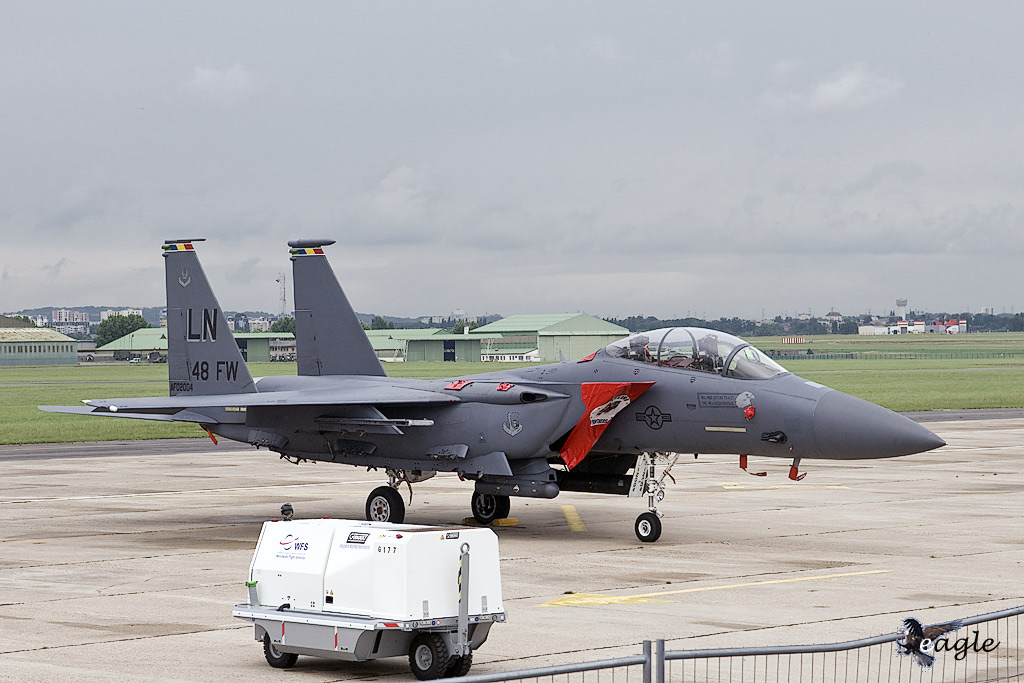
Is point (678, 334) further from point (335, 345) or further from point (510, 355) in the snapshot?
point (510, 355)

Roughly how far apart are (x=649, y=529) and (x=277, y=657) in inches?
360

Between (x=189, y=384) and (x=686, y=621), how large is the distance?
43.1 feet

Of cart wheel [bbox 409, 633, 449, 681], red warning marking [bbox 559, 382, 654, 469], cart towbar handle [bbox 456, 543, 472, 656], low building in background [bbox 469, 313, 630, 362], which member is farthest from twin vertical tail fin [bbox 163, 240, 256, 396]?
low building in background [bbox 469, 313, 630, 362]

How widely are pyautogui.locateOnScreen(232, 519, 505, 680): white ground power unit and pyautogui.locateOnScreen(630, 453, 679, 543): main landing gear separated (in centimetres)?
859

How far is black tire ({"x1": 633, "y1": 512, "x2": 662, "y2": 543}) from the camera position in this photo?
19484 mm

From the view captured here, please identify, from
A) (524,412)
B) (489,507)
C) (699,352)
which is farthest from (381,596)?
(489,507)

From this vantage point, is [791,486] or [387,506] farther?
[791,486]

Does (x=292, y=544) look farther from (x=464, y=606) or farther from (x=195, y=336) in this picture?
(x=195, y=336)

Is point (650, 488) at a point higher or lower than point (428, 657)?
higher

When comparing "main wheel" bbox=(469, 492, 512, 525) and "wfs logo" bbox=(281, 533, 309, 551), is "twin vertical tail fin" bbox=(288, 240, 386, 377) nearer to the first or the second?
"main wheel" bbox=(469, 492, 512, 525)

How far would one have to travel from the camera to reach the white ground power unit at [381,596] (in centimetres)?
1070

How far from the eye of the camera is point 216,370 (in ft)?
77.4

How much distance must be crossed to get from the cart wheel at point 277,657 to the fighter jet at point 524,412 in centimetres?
899

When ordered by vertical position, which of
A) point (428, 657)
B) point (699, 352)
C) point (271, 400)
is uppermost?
point (699, 352)
